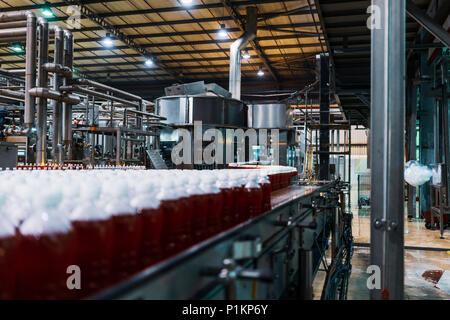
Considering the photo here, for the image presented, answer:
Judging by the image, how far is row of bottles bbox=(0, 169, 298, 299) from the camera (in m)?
0.72

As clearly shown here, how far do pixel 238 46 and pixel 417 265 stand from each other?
7.21m

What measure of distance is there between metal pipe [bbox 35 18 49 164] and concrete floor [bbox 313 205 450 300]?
382 centimetres

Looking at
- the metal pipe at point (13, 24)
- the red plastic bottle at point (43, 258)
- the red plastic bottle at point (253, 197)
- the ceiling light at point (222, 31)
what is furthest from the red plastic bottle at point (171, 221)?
the ceiling light at point (222, 31)

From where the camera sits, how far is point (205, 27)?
10766 mm

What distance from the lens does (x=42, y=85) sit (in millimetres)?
4895

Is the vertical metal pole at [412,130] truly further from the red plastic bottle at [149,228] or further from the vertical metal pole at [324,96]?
the red plastic bottle at [149,228]

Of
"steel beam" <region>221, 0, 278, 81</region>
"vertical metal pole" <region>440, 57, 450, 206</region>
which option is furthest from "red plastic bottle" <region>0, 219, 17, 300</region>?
"steel beam" <region>221, 0, 278, 81</region>

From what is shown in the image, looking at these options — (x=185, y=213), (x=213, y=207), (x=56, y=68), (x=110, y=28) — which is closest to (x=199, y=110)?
(x=110, y=28)

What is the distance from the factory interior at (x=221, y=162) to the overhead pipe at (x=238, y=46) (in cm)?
4

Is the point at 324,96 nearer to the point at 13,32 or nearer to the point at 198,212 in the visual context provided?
the point at 13,32

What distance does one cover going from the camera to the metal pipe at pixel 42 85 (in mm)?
4895

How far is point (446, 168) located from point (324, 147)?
2.59m

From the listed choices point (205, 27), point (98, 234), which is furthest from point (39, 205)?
point (205, 27)
